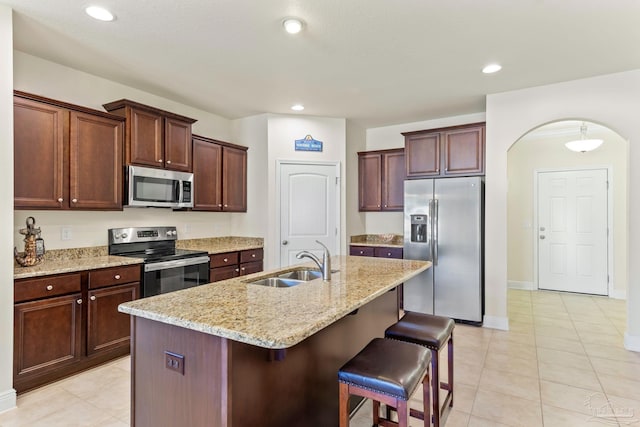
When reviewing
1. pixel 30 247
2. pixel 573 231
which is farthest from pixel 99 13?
pixel 573 231

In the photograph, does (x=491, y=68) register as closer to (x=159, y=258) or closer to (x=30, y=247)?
(x=159, y=258)

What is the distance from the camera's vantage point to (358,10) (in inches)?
89.9

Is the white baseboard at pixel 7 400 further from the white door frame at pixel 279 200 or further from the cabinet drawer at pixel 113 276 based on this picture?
the white door frame at pixel 279 200

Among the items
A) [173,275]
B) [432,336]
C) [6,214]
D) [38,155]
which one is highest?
[38,155]

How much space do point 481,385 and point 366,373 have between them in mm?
1627

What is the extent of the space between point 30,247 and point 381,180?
412 cm

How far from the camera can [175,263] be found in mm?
3441

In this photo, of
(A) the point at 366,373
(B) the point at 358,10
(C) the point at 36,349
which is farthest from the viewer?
(C) the point at 36,349

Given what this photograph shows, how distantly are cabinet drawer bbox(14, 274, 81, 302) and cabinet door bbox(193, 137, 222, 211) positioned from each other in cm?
160

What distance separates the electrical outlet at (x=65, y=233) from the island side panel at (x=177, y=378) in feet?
6.93

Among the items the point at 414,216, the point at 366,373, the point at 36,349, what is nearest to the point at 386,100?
the point at 414,216

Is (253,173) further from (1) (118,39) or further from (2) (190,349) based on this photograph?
(2) (190,349)

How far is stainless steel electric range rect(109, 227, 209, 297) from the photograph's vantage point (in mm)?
3248

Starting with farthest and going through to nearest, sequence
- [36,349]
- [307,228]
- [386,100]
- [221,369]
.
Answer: [307,228] → [386,100] → [36,349] → [221,369]
